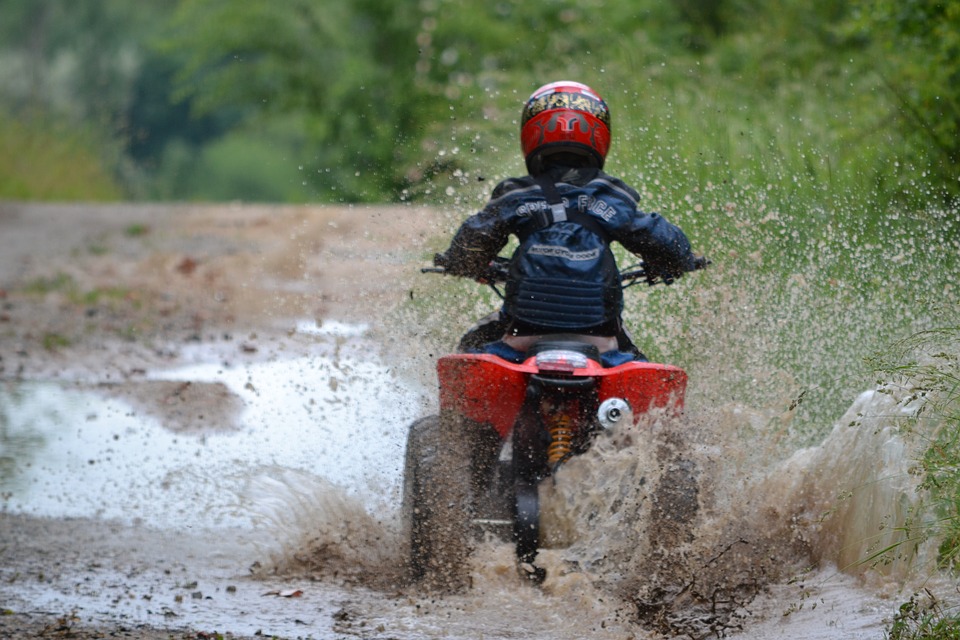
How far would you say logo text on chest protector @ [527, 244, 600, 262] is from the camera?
5.23 m

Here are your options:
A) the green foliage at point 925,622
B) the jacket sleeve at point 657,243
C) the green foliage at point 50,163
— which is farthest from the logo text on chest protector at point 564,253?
the green foliage at point 50,163

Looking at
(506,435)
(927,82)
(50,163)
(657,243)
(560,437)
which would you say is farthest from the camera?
(50,163)

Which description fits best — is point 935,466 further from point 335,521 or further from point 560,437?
point 335,521

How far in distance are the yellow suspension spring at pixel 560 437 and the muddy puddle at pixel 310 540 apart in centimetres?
8

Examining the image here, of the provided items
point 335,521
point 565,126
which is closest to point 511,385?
point 565,126

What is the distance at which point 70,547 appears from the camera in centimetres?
620

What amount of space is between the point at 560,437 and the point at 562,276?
667mm

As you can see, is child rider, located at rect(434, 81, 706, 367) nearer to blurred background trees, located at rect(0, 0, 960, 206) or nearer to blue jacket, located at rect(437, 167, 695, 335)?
blue jacket, located at rect(437, 167, 695, 335)

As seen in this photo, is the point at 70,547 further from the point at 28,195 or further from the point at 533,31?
the point at 28,195

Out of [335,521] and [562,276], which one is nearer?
[562,276]

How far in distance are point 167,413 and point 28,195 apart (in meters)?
16.7

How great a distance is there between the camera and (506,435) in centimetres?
516

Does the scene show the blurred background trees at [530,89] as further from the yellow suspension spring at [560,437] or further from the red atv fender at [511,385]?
the yellow suspension spring at [560,437]

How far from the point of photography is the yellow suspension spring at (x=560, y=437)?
4984mm
